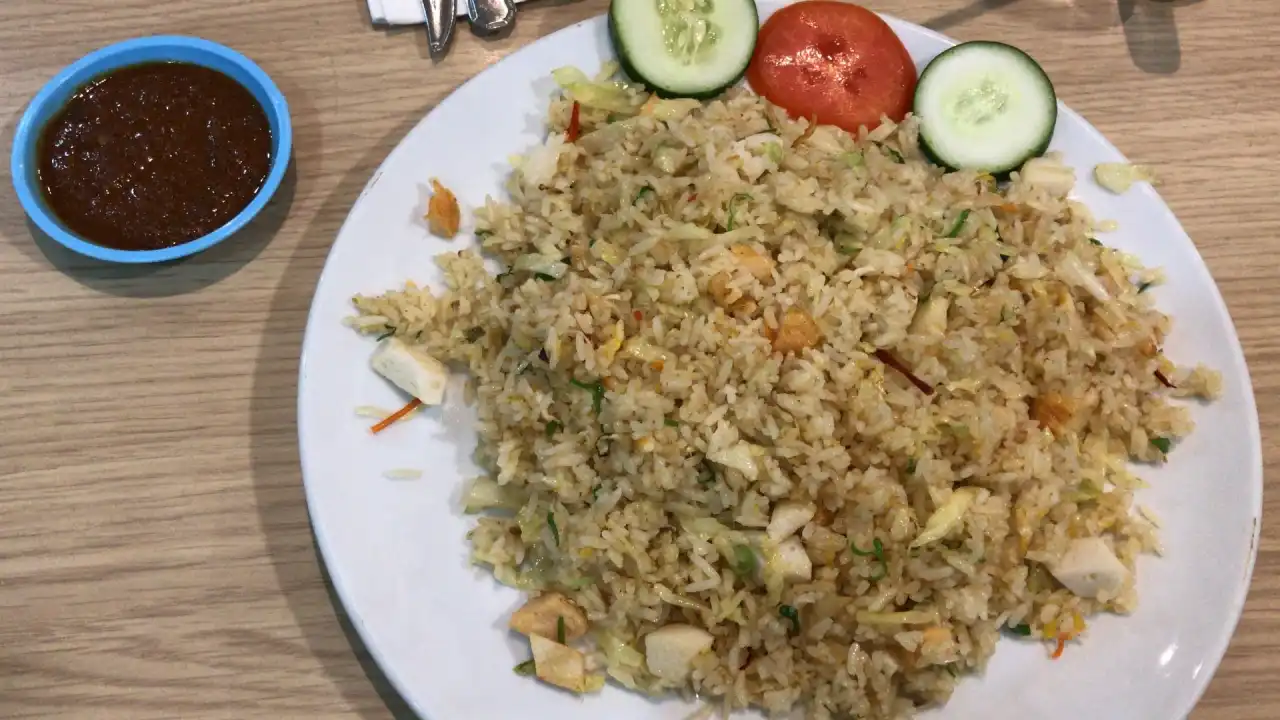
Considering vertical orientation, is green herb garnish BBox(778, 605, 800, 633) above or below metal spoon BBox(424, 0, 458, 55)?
below

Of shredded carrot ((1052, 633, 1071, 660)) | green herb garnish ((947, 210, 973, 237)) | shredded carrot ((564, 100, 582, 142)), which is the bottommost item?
shredded carrot ((1052, 633, 1071, 660))

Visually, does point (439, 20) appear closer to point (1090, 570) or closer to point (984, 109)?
point (984, 109)

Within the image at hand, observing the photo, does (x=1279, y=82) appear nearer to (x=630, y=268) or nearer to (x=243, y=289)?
(x=630, y=268)

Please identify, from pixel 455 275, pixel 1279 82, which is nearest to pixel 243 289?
pixel 455 275

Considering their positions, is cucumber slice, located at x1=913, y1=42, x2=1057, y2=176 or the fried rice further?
cucumber slice, located at x1=913, y1=42, x2=1057, y2=176

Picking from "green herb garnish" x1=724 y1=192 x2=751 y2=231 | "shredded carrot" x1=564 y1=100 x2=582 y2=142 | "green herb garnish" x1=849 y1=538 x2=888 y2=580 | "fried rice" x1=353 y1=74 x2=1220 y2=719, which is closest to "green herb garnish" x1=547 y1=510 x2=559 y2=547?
"fried rice" x1=353 y1=74 x2=1220 y2=719

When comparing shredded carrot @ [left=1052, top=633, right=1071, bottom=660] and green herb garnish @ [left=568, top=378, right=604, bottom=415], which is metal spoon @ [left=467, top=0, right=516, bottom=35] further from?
shredded carrot @ [left=1052, top=633, right=1071, bottom=660]

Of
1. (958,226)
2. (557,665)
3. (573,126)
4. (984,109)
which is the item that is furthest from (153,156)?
(984,109)
